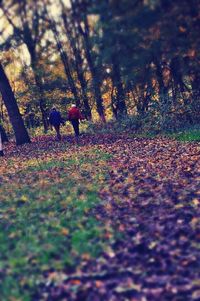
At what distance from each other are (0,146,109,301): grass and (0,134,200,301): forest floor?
0.6 inches

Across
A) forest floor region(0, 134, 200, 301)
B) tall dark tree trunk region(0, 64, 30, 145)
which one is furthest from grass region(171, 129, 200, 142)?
tall dark tree trunk region(0, 64, 30, 145)

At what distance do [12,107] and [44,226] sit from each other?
52.3 feet

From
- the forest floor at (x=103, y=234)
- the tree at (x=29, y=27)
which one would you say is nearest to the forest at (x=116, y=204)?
the forest floor at (x=103, y=234)

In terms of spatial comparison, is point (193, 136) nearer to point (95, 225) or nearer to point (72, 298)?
point (95, 225)

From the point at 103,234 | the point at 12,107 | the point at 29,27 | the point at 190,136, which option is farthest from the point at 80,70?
the point at 103,234

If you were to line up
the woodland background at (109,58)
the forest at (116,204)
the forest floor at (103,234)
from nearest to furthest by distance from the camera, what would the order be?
the forest floor at (103,234) < the forest at (116,204) < the woodland background at (109,58)

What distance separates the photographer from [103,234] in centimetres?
570

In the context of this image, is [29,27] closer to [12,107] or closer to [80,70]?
[12,107]

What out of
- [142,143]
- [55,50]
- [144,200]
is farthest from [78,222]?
[55,50]

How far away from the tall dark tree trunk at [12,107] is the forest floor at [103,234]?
11.4 m

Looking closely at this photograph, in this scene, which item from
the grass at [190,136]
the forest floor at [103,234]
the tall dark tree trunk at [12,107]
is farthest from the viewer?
the tall dark tree trunk at [12,107]

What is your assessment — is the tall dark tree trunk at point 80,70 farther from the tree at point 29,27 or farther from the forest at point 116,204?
the forest at point 116,204

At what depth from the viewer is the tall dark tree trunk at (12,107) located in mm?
21247

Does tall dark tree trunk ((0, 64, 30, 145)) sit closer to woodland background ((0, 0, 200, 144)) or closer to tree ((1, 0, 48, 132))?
woodland background ((0, 0, 200, 144))
